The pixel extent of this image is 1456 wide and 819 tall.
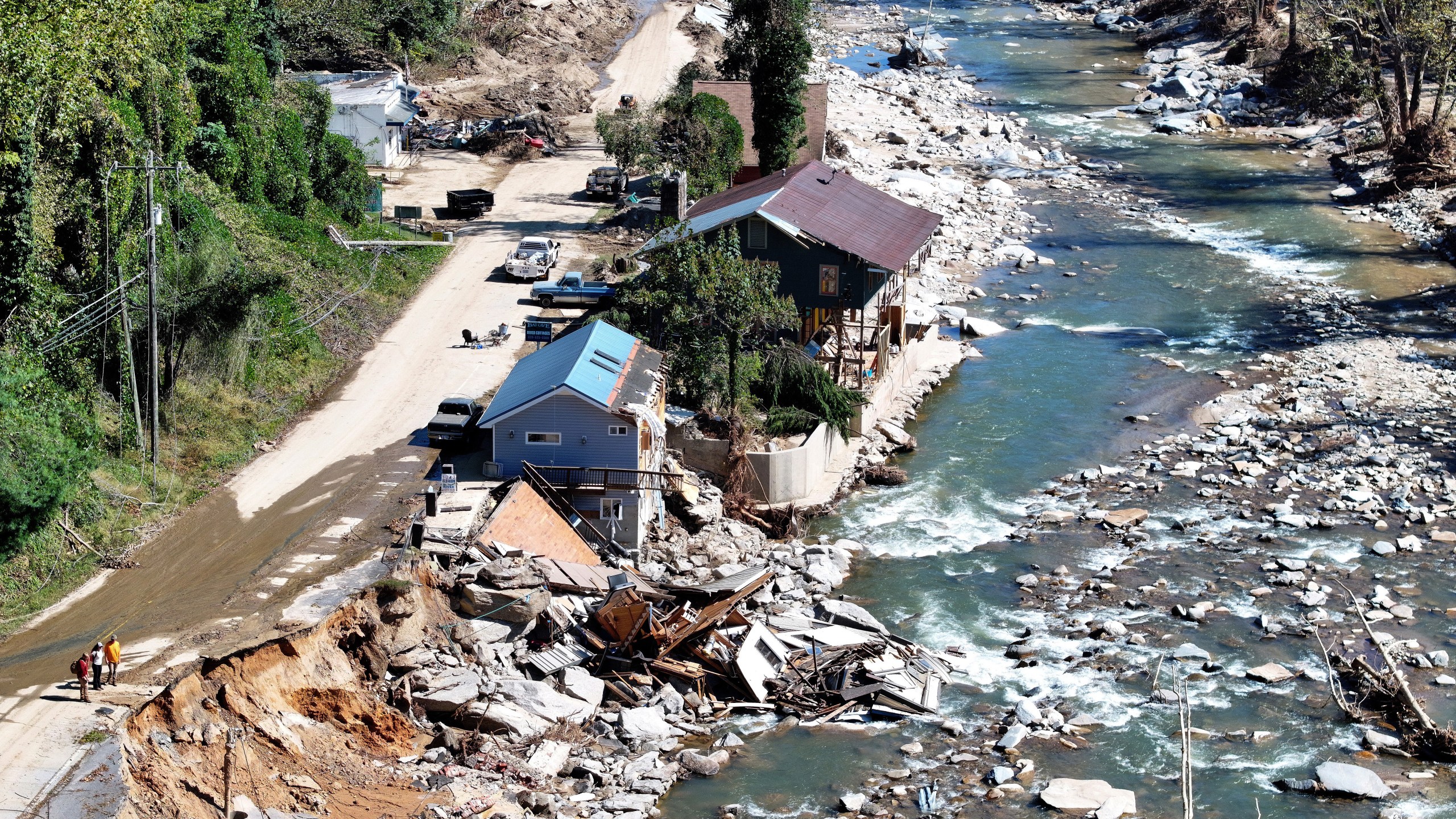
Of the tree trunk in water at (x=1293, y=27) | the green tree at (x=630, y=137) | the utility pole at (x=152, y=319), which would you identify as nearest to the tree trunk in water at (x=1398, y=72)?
the tree trunk in water at (x=1293, y=27)

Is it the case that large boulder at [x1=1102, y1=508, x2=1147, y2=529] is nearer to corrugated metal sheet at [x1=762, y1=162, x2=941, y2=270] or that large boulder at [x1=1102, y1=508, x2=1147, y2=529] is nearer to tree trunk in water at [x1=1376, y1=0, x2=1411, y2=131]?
corrugated metal sheet at [x1=762, y1=162, x2=941, y2=270]

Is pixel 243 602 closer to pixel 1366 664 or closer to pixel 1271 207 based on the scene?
pixel 1366 664

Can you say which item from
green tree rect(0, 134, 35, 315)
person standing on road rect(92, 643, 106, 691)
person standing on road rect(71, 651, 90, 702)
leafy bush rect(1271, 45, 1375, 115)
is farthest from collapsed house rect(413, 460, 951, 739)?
leafy bush rect(1271, 45, 1375, 115)

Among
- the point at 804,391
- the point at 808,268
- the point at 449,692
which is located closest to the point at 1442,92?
the point at 808,268

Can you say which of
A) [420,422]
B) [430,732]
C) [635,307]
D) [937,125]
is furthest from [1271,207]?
[430,732]

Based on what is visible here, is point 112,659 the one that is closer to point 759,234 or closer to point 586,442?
point 586,442

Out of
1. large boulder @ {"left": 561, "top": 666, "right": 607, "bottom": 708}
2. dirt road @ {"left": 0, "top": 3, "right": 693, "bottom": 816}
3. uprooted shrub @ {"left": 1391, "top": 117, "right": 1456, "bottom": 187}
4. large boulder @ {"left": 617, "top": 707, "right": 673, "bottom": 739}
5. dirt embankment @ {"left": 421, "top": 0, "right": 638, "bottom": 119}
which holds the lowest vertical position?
large boulder @ {"left": 617, "top": 707, "right": 673, "bottom": 739}
